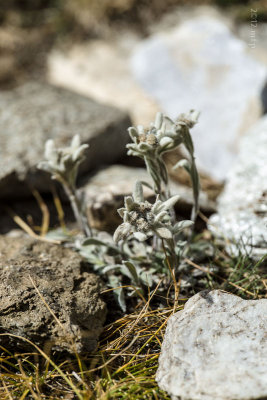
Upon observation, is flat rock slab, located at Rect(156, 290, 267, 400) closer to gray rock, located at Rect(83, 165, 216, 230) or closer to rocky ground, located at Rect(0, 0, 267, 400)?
rocky ground, located at Rect(0, 0, 267, 400)

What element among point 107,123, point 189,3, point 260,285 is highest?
point 189,3

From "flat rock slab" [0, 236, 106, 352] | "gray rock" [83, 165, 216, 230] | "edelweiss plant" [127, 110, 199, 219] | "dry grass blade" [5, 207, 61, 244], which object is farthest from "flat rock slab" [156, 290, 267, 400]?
"dry grass blade" [5, 207, 61, 244]

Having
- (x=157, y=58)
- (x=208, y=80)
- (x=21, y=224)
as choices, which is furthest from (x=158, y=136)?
(x=157, y=58)

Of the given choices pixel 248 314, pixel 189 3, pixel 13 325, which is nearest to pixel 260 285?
pixel 248 314

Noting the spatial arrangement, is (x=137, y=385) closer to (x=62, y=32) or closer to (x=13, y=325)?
(x=13, y=325)

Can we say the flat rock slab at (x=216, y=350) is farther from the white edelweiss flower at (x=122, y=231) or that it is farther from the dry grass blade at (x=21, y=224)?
the dry grass blade at (x=21, y=224)
